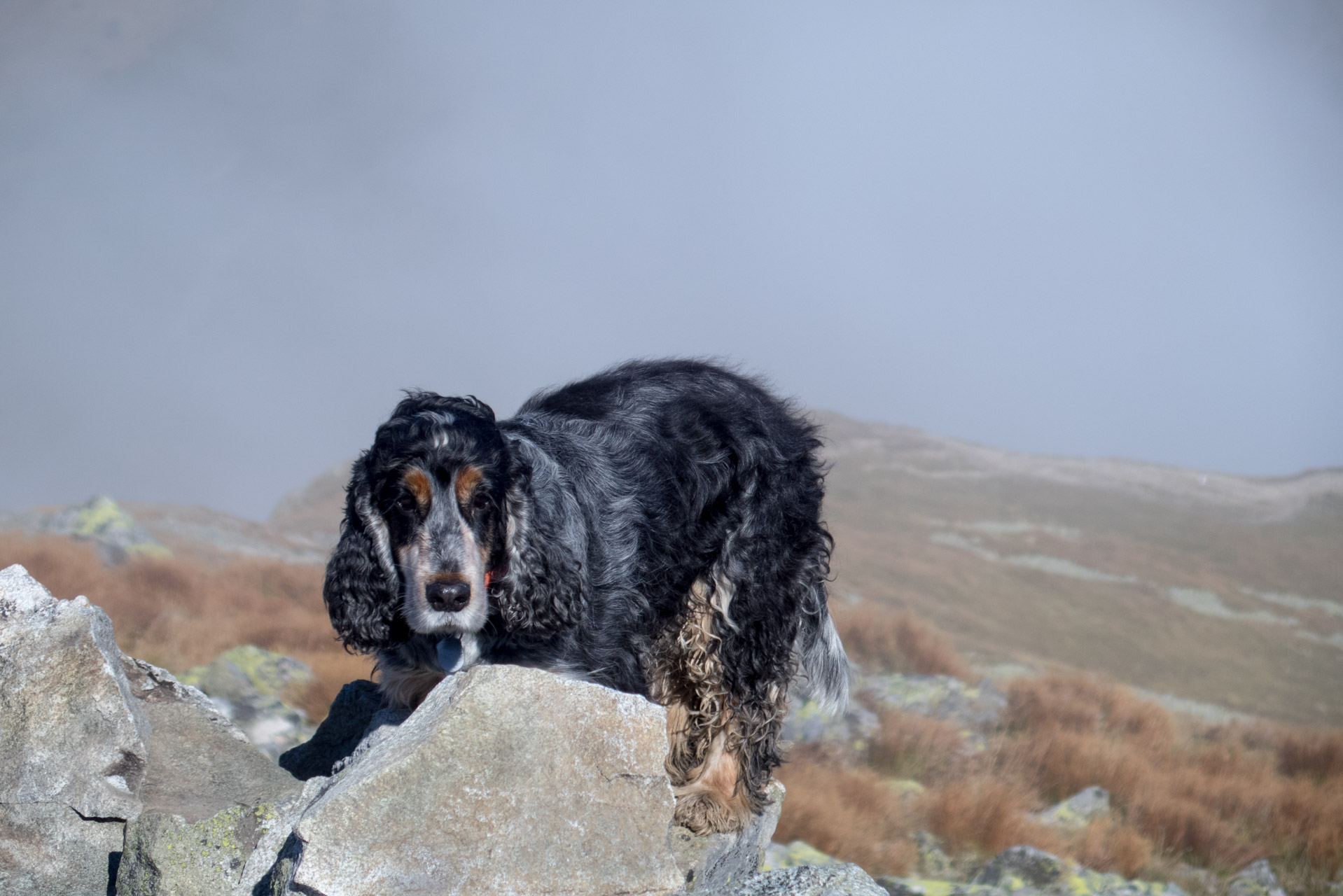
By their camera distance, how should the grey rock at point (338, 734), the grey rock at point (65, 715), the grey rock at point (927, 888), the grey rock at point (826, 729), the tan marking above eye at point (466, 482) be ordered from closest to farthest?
the grey rock at point (65, 715), the tan marking above eye at point (466, 482), the grey rock at point (338, 734), the grey rock at point (927, 888), the grey rock at point (826, 729)

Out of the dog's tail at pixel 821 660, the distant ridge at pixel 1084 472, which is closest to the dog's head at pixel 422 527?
the dog's tail at pixel 821 660

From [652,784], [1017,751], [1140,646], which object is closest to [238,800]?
[652,784]

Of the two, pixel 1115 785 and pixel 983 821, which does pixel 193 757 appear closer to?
pixel 983 821

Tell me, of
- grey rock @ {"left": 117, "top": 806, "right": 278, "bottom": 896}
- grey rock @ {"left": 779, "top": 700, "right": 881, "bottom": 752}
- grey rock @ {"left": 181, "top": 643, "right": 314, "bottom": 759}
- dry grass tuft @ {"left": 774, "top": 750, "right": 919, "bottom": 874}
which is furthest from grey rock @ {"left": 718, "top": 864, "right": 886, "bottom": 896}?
grey rock @ {"left": 779, "top": 700, "right": 881, "bottom": 752}

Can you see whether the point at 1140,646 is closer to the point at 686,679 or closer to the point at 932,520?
the point at 932,520

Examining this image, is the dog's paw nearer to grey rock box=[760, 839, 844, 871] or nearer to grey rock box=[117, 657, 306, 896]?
grey rock box=[760, 839, 844, 871]

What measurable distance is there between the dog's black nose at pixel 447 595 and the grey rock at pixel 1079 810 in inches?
268

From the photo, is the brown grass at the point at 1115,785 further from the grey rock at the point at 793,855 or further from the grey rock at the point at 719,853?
the grey rock at the point at 719,853

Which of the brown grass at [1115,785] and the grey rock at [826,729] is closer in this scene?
the brown grass at [1115,785]

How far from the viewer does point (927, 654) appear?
12.2m

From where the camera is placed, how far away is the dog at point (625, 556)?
3521 millimetres

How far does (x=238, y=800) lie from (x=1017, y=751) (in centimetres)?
784

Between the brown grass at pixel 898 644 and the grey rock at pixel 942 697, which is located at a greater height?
the brown grass at pixel 898 644

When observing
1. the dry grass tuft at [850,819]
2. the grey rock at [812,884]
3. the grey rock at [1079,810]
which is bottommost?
the grey rock at [1079,810]
